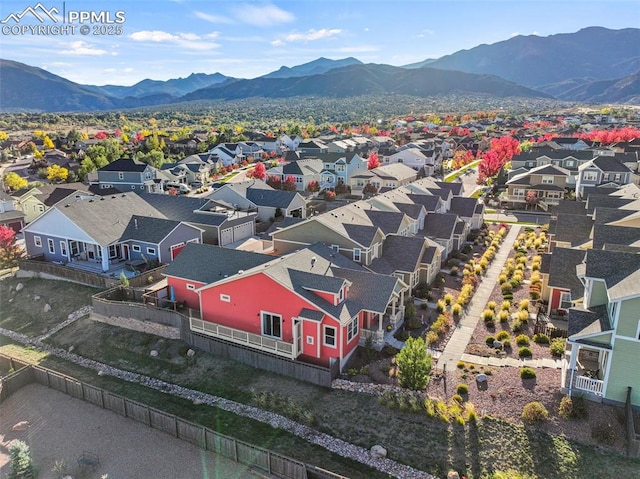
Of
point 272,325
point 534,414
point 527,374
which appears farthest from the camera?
point 272,325

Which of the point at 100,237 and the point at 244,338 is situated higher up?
the point at 100,237

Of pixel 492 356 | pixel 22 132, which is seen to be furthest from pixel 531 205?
pixel 22 132

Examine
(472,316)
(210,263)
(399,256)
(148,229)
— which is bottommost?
(472,316)

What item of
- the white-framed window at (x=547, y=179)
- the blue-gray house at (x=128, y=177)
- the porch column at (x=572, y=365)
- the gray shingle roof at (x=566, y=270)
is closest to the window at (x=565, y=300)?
the gray shingle roof at (x=566, y=270)

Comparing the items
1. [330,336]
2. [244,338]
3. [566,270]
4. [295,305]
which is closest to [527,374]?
[330,336]

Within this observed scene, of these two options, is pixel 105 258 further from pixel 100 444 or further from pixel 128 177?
pixel 128 177

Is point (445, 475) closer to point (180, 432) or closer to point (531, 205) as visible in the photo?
point (180, 432)

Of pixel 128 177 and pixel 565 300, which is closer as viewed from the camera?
pixel 565 300

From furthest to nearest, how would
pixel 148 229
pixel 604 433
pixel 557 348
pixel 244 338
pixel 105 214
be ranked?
pixel 105 214 < pixel 148 229 < pixel 244 338 < pixel 557 348 < pixel 604 433

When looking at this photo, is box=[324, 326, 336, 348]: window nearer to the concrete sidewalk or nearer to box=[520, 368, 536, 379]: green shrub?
the concrete sidewalk
